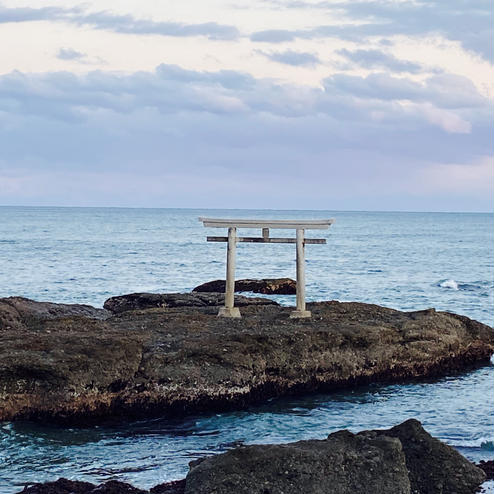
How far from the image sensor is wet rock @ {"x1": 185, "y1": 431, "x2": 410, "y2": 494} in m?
9.02

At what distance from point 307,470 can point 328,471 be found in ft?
0.86

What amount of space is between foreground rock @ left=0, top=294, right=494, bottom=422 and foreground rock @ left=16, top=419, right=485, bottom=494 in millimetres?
3394

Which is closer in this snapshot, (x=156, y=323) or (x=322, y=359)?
(x=322, y=359)

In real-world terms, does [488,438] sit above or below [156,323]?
below

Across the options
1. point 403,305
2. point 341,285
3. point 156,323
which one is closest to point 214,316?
point 156,323

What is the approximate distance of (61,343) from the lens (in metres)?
14.8

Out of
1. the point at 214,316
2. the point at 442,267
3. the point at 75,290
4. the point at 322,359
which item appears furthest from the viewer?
the point at 442,267

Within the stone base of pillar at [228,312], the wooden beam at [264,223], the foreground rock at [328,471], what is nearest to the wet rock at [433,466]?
the foreground rock at [328,471]

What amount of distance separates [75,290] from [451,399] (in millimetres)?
27460

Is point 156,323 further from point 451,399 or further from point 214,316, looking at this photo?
point 451,399

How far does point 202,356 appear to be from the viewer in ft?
48.8

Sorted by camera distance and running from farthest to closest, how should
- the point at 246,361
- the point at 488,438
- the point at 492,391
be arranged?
the point at 492,391, the point at 246,361, the point at 488,438

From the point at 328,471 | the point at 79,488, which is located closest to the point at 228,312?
the point at 79,488

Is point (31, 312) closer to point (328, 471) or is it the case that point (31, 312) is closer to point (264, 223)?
point (264, 223)
